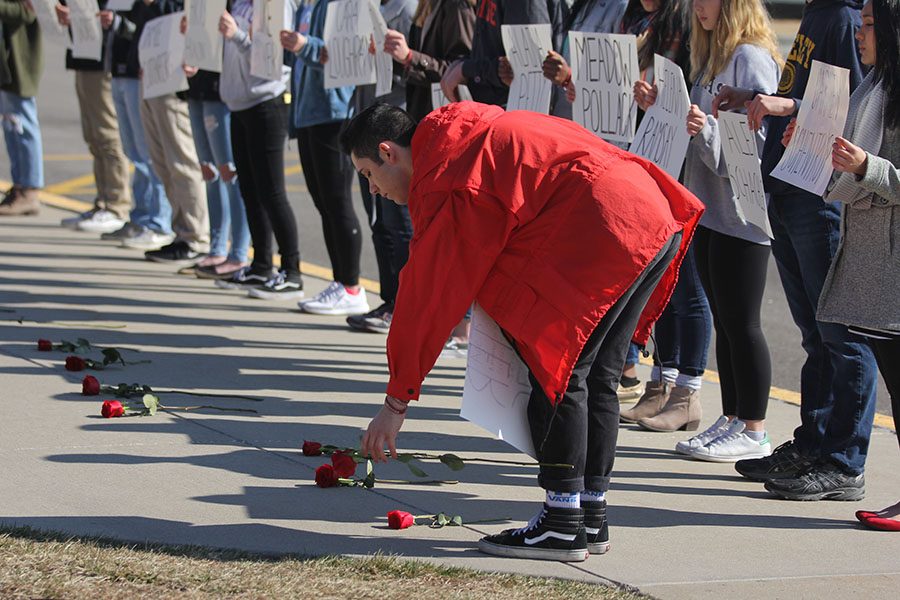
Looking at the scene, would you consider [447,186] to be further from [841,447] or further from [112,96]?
[112,96]

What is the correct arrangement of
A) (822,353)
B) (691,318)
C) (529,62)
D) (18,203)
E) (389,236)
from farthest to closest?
(18,203)
(389,236)
(529,62)
(691,318)
(822,353)

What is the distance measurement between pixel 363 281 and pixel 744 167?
477 centimetres

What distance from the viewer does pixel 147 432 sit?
5.52 meters

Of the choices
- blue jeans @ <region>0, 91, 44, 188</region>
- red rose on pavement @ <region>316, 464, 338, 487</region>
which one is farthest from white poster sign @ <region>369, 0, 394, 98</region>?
blue jeans @ <region>0, 91, 44, 188</region>

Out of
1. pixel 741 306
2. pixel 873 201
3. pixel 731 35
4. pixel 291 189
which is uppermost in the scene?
pixel 731 35

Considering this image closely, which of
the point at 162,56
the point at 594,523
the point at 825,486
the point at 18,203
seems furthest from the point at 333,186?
the point at 18,203

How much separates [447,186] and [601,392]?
88 centimetres

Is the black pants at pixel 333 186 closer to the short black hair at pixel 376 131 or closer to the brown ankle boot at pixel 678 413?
the brown ankle boot at pixel 678 413

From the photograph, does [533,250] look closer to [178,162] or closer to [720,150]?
[720,150]

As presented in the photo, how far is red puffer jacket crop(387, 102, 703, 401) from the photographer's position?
12.7 feet

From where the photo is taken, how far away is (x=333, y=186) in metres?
8.12

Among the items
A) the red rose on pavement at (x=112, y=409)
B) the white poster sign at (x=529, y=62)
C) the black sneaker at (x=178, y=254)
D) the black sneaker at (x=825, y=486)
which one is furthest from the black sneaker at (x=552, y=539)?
the black sneaker at (x=178, y=254)

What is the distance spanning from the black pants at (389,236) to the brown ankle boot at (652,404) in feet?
6.13

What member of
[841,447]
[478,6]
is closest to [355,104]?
[478,6]
